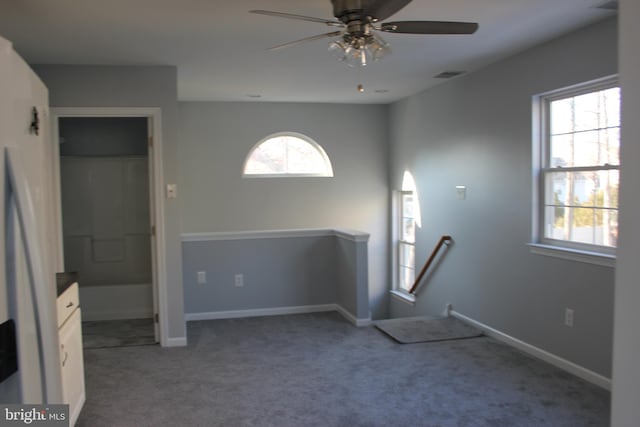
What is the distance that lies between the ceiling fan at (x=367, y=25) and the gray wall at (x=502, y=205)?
5.10 ft

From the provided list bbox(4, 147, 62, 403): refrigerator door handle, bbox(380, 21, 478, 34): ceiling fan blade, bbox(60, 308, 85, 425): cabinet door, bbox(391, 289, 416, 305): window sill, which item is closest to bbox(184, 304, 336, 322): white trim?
bbox(391, 289, 416, 305): window sill

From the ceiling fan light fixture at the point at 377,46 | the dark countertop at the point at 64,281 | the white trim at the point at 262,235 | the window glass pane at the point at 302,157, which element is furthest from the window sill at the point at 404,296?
the dark countertop at the point at 64,281

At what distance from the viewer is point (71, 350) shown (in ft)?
8.90

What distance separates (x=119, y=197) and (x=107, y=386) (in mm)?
2950

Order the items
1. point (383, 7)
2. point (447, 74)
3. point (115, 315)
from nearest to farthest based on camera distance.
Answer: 1. point (383, 7)
2. point (447, 74)
3. point (115, 315)

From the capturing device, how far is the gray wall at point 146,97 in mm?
4312

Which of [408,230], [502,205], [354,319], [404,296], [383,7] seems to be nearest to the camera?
[383,7]

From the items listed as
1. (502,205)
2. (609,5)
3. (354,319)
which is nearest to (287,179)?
(354,319)

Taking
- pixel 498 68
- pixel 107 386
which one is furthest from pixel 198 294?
pixel 498 68

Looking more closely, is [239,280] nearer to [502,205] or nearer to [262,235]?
[262,235]

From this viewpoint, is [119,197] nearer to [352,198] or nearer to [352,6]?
[352,198]

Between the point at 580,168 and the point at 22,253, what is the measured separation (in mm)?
3719

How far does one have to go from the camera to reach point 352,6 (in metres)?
2.28

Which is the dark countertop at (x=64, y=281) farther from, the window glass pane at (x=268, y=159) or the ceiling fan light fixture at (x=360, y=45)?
the window glass pane at (x=268, y=159)
